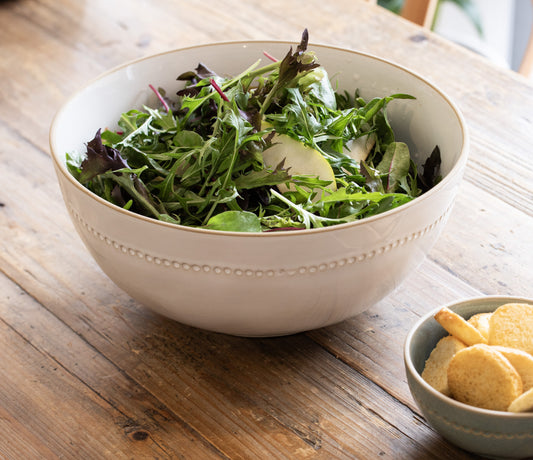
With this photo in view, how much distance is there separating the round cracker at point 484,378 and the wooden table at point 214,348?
0.10 meters

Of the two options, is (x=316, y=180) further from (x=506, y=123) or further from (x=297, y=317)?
(x=506, y=123)

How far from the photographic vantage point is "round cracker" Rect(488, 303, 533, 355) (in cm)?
63

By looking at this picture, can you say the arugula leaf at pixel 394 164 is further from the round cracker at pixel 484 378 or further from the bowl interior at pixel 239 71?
the round cracker at pixel 484 378

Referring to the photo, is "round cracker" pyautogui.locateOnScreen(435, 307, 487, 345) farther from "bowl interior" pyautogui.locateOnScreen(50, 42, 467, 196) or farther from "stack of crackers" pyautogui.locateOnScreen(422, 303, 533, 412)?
"bowl interior" pyautogui.locateOnScreen(50, 42, 467, 196)

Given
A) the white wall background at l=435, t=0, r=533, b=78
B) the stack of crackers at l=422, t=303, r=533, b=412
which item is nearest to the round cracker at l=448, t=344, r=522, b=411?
the stack of crackers at l=422, t=303, r=533, b=412

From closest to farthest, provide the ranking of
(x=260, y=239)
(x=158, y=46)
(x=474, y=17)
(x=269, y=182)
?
(x=260, y=239) → (x=269, y=182) → (x=158, y=46) → (x=474, y=17)

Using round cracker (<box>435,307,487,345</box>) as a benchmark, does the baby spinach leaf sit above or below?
above

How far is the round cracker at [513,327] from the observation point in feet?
2.08

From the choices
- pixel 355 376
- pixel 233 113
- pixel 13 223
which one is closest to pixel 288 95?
pixel 233 113

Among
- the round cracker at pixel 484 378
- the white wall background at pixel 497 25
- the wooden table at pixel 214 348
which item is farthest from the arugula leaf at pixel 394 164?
the white wall background at pixel 497 25

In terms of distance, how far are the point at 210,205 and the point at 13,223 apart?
0.40 metres

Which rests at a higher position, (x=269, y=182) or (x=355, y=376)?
(x=269, y=182)

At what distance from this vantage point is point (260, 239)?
0.63 m

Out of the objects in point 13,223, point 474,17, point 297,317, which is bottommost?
point 474,17
